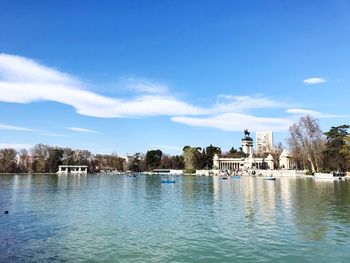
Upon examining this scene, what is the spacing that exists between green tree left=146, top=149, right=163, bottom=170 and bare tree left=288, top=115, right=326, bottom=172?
96007 millimetres

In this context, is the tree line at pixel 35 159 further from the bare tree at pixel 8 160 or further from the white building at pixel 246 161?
the white building at pixel 246 161

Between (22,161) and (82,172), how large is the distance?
2815 cm

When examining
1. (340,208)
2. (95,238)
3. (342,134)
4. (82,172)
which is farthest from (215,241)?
(82,172)

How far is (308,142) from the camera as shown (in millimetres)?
101750

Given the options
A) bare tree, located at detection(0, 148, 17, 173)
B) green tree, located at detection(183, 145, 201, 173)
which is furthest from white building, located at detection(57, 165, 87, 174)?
green tree, located at detection(183, 145, 201, 173)

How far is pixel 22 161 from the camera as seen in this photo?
170 meters

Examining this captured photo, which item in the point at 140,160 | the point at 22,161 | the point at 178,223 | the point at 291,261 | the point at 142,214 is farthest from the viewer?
the point at 140,160

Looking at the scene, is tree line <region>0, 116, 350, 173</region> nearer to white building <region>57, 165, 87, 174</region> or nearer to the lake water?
white building <region>57, 165, 87, 174</region>

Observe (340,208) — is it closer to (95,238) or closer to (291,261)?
(291,261)

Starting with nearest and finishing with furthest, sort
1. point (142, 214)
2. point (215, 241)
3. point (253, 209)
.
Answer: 1. point (215, 241)
2. point (142, 214)
3. point (253, 209)

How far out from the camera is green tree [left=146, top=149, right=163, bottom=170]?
18950 cm

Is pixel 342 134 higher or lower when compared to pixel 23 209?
higher

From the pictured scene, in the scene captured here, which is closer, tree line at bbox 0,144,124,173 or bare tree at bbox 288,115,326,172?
bare tree at bbox 288,115,326,172

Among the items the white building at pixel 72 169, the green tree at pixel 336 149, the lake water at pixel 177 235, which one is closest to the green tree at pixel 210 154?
the white building at pixel 72 169
